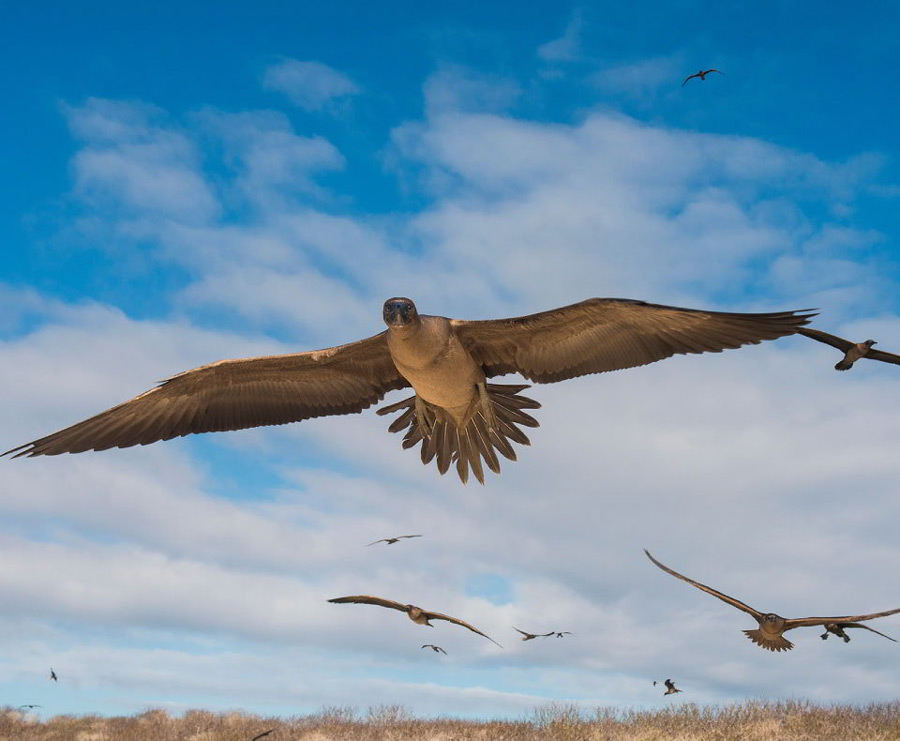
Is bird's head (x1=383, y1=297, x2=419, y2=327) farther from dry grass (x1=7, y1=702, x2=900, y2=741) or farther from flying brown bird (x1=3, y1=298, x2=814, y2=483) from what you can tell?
dry grass (x1=7, y1=702, x2=900, y2=741)

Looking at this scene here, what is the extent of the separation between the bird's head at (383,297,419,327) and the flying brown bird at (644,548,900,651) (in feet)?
10.6

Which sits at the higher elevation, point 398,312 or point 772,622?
point 398,312

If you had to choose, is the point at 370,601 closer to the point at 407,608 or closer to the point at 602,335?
the point at 407,608

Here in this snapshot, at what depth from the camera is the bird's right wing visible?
320 inches

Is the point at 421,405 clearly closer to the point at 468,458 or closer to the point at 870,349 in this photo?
the point at 468,458

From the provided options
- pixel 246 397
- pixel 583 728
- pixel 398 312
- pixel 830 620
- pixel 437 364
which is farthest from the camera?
pixel 583 728

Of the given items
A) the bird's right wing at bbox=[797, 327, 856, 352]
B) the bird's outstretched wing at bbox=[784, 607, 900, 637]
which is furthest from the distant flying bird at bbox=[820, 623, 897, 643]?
the bird's right wing at bbox=[797, 327, 856, 352]

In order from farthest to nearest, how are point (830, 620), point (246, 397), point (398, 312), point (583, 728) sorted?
point (583, 728)
point (246, 397)
point (398, 312)
point (830, 620)

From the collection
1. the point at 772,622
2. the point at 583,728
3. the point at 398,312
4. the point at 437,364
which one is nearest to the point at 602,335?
the point at 437,364

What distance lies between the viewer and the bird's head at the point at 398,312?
28.7 ft

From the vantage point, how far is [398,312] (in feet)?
28.7

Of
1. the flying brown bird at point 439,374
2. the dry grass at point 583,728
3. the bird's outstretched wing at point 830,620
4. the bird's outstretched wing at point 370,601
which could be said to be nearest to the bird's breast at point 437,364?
the flying brown bird at point 439,374

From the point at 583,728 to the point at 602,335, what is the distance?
28.9 feet

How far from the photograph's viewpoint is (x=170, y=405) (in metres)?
10.8
